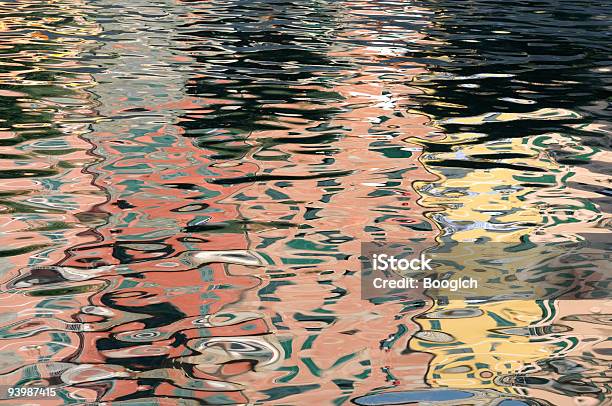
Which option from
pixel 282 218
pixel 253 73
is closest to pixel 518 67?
pixel 253 73

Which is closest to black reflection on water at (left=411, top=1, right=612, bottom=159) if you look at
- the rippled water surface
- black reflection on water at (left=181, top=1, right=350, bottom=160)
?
the rippled water surface

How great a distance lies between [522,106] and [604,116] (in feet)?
3.08

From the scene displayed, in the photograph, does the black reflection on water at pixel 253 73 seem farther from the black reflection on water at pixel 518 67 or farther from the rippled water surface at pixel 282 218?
the black reflection on water at pixel 518 67

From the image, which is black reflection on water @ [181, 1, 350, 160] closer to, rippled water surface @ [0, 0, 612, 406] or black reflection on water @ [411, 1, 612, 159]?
rippled water surface @ [0, 0, 612, 406]

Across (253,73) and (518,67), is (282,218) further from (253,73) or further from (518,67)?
(518,67)

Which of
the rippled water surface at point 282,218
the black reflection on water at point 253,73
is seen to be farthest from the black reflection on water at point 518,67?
the black reflection on water at point 253,73

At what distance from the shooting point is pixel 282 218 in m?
5.28

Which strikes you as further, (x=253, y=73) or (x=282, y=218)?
(x=253, y=73)

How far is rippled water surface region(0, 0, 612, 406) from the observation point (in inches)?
132

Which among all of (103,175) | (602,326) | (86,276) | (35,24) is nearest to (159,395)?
(86,276)

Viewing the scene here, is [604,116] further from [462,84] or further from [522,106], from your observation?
[462,84]

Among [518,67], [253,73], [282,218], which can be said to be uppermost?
[282,218]

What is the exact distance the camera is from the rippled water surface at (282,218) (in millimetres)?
3350

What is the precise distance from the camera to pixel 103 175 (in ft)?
20.1
